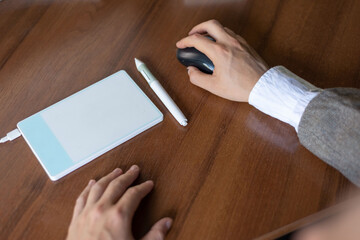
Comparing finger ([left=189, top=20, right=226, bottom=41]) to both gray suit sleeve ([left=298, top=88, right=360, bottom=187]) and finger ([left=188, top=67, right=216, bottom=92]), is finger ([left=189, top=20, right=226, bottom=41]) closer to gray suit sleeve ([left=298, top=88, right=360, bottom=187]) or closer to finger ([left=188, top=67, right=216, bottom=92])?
finger ([left=188, top=67, right=216, bottom=92])

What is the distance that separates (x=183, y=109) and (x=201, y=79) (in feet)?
0.24

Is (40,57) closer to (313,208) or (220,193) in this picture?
(220,193)

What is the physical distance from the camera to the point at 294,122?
2.25ft

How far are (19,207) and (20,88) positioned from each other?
9.9 inches

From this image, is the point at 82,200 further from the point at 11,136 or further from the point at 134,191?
the point at 11,136

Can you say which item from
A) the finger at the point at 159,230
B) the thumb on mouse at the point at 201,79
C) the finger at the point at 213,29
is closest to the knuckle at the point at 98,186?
the finger at the point at 159,230

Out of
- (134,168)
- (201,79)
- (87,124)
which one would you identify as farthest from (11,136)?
(201,79)

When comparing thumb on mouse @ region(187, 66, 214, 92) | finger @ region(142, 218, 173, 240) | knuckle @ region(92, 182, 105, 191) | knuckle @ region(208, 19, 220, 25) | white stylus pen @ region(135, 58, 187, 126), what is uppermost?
knuckle @ region(208, 19, 220, 25)

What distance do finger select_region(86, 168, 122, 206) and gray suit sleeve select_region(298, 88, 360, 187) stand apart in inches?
13.6

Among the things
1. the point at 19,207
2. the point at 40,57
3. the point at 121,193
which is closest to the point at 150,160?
the point at 121,193

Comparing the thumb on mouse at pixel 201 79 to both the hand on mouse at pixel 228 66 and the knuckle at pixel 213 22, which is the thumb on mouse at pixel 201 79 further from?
the knuckle at pixel 213 22

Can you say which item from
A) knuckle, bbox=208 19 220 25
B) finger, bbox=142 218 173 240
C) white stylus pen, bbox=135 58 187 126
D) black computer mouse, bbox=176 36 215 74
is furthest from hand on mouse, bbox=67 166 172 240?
knuckle, bbox=208 19 220 25

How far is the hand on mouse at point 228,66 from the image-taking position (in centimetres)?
72

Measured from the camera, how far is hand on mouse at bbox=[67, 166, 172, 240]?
571mm
